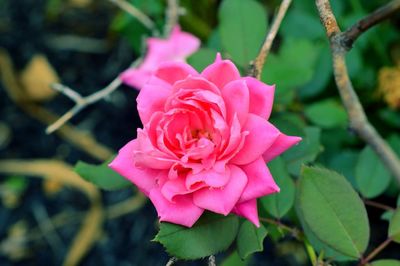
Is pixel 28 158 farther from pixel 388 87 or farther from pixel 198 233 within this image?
pixel 198 233

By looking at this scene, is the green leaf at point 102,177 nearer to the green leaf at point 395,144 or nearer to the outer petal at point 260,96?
the outer petal at point 260,96

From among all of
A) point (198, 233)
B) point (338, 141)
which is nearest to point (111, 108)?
point (338, 141)

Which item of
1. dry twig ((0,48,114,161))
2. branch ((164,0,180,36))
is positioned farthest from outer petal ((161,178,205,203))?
dry twig ((0,48,114,161))

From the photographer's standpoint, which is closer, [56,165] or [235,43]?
[235,43]

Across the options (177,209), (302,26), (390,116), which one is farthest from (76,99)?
(390,116)

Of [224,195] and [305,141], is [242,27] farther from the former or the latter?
[224,195]

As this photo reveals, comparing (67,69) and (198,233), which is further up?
(198,233)

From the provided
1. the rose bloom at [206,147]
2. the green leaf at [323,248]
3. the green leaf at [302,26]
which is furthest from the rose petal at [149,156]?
the green leaf at [302,26]
